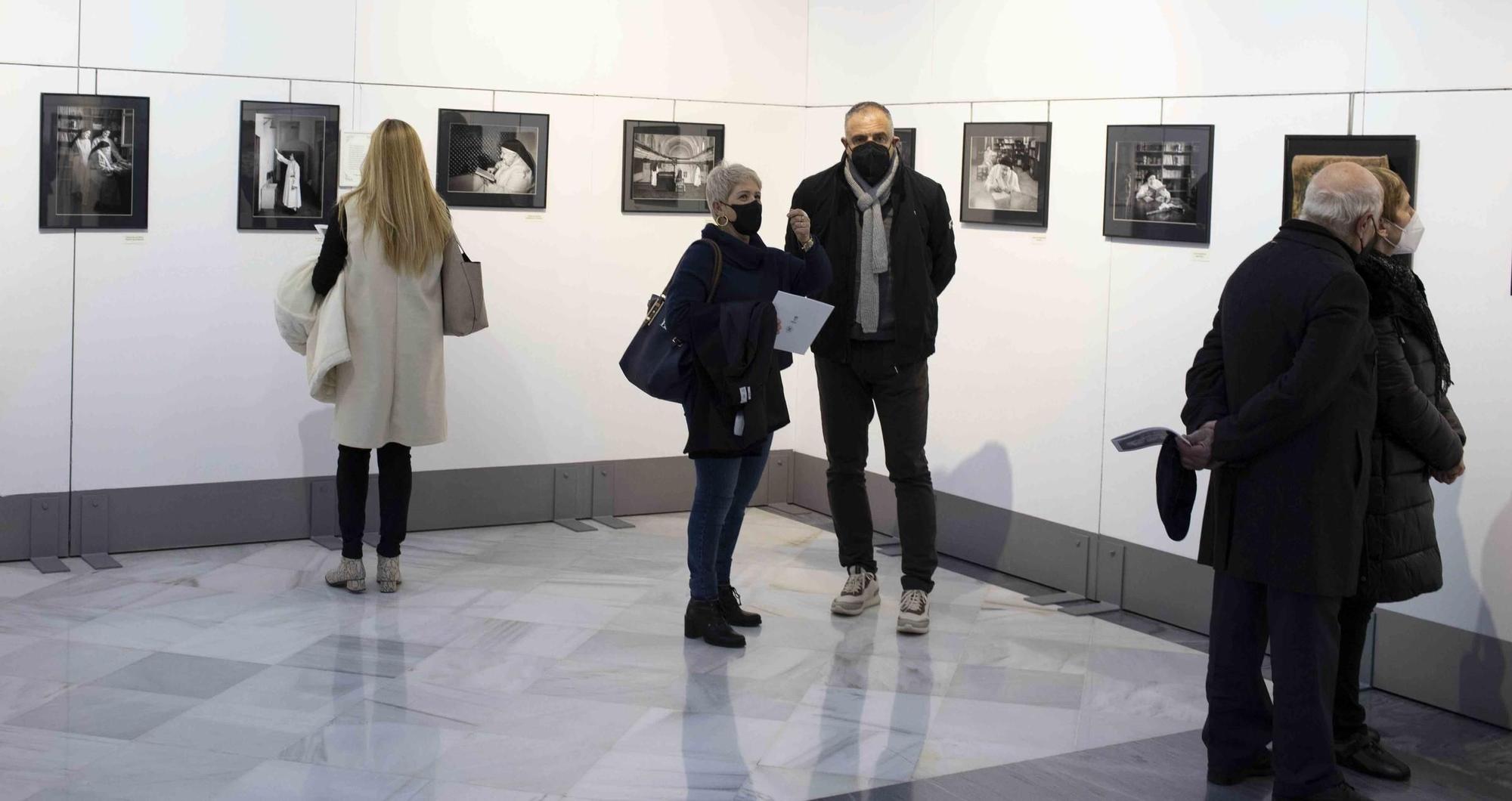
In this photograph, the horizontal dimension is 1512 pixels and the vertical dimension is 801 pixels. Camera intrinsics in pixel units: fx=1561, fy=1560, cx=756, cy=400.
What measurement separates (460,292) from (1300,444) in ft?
12.4

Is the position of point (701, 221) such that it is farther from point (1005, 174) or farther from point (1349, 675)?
point (1349, 675)

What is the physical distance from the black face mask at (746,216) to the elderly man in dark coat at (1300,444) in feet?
6.11

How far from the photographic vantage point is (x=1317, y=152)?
242 inches

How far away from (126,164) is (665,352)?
10.7 feet

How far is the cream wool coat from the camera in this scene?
6.74 meters

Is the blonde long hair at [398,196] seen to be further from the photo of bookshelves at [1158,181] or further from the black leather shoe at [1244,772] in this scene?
the black leather shoe at [1244,772]

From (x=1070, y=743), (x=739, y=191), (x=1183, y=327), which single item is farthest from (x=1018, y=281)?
(x=1070, y=743)

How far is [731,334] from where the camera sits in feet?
18.9

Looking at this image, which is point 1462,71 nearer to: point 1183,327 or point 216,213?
point 1183,327

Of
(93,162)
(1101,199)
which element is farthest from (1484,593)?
(93,162)

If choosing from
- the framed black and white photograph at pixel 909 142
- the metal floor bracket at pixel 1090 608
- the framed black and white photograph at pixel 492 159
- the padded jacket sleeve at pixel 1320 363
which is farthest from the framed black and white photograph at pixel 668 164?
the padded jacket sleeve at pixel 1320 363

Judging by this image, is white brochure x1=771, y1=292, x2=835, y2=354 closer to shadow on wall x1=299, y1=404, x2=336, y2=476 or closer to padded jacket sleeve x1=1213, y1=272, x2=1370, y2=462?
padded jacket sleeve x1=1213, y1=272, x2=1370, y2=462

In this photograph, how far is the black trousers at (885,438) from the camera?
656 centimetres

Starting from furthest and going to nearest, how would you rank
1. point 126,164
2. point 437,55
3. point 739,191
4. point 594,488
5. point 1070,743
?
point 594,488 < point 437,55 < point 126,164 < point 739,191 < point 1070,743
